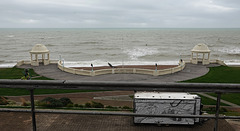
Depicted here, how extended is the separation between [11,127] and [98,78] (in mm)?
22016

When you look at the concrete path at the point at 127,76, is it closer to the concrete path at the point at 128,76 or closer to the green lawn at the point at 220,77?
the concrete path at the point at 128,76

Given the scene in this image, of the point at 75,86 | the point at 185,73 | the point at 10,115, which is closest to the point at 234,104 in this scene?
the point at 185,73

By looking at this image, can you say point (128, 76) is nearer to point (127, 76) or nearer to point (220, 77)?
point (127, 76)

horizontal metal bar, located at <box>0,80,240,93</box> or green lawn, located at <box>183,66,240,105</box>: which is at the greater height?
horizontal metal bar, located at <box>0,80,240,93</box>

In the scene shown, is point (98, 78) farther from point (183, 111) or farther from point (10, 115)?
point (10, 115)

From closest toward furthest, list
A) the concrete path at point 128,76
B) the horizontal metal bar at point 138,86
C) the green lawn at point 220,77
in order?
1. the horizontal metal bar at point 138,86
2. the green lawn at point 220,77
3. the concrete path at point 128,76

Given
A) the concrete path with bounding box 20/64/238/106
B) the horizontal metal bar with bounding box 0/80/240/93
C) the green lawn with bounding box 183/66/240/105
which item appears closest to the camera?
the horizontal metal bar with bounding box 0/80/240/93

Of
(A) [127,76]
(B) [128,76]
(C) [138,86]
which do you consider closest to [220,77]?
(B) [128,76]

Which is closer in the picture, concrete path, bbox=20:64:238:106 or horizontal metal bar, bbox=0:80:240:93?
horizontal metal bar, bbox=0:80:240:93

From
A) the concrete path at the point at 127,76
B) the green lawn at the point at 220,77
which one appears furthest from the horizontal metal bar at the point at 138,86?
the green lawn at the point at 220,77

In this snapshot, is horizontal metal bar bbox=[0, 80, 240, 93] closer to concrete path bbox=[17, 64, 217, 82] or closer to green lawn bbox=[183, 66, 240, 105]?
concrete path bbox=[17, 64, 217, 82]

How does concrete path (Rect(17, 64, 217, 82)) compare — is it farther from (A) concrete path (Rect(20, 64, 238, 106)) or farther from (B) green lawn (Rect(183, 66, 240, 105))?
(B) green lawn (Rect(183, 66, 240, 105))

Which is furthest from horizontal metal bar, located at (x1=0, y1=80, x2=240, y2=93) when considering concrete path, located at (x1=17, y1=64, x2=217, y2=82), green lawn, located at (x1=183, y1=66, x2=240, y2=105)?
green lawn, located at (x1=183, y1=66, x2=240, y2=105)

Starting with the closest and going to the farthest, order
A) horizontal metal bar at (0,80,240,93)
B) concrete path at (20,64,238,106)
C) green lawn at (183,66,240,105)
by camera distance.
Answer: horizontal metal bar at (0,80,240,93)
green lawn at (183,66,240,105)
concrete path at (20,64,238,106)
